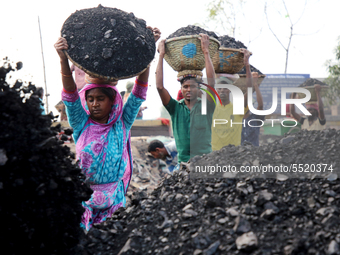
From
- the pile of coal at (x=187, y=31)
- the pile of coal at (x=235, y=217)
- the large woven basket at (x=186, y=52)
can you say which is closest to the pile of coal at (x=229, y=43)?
the pile of coal at (x=187, y=31)

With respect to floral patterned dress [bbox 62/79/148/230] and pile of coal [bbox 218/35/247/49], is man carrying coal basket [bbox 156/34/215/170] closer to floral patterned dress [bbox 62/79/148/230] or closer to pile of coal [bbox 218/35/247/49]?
floral patterned dress [bbox 62/79/148/230]

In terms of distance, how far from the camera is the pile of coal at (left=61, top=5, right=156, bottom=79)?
188cm

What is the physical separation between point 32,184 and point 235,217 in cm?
87

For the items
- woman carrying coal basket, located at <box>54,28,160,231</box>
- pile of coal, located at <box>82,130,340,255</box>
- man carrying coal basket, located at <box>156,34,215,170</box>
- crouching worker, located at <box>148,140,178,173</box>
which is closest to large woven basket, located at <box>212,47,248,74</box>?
man carrying coal basket, located at <box>156,34,215,170</box>

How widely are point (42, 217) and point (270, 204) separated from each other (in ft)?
3.21

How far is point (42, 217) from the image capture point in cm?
119

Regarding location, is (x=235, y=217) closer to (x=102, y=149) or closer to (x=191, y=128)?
(x=102, y=149)

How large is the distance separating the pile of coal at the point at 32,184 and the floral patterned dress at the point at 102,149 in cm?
74

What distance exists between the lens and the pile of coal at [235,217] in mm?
1150

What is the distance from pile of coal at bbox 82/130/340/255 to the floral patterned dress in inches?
18.9

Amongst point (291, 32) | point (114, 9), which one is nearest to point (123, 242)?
point (114, 9)

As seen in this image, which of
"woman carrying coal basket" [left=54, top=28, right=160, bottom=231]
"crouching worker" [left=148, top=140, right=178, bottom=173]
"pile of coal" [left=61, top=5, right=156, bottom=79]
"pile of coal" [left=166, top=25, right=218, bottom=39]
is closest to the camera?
"pile of coal" [left=61, top=5, right=156, bottom=79]

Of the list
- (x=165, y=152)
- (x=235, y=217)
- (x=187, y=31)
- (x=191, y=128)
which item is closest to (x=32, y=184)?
(x=235, y=217)

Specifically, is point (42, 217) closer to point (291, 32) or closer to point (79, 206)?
point (79, 206)
